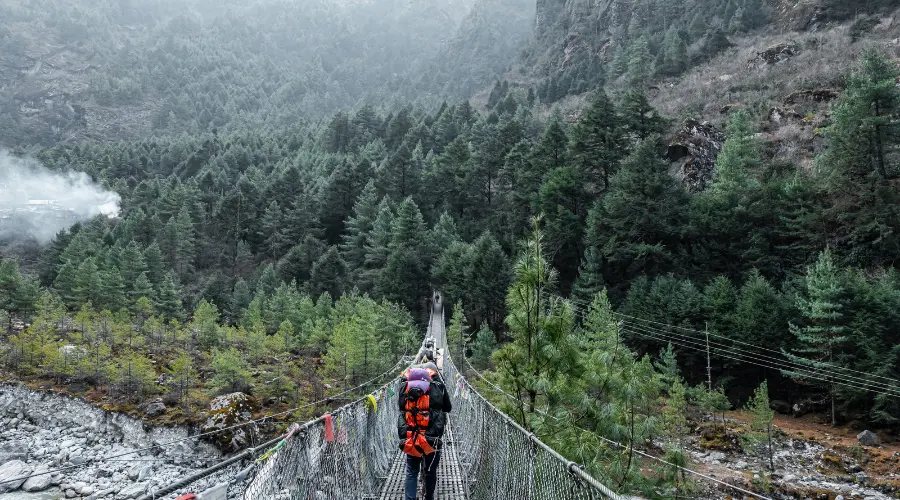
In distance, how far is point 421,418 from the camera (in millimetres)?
5219

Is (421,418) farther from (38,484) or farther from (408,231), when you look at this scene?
(408,231)

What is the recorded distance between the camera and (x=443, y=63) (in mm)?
138125

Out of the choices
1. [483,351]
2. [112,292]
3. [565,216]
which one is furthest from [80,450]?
[565,216]

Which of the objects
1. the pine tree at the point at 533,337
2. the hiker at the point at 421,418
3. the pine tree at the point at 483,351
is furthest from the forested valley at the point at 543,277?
the hiker at the point at 421,418

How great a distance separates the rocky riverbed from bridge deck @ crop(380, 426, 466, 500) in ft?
46.7

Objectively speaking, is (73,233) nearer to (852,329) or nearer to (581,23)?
(852,329)

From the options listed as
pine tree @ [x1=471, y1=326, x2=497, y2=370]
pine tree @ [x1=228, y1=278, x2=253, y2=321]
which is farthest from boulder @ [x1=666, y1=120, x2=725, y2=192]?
pine tree @ [x1=228, y1=278, x2=253, y2=321]

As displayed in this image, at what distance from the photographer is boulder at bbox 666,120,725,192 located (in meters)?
33.4

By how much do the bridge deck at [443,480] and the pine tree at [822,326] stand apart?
17.4 meters

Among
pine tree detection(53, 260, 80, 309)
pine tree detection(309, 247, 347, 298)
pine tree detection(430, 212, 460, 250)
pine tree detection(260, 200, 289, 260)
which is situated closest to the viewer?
pine tree detection(430, 212, 460, 250)

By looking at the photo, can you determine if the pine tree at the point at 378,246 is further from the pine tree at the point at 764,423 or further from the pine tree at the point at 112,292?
the pine tree at the point at 764,423

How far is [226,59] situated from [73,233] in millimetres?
121150

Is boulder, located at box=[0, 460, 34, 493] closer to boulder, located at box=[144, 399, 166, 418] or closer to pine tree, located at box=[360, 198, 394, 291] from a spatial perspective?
boulder, located at box=[144, 399, 166, 418]

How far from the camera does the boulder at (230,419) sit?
21531mm
